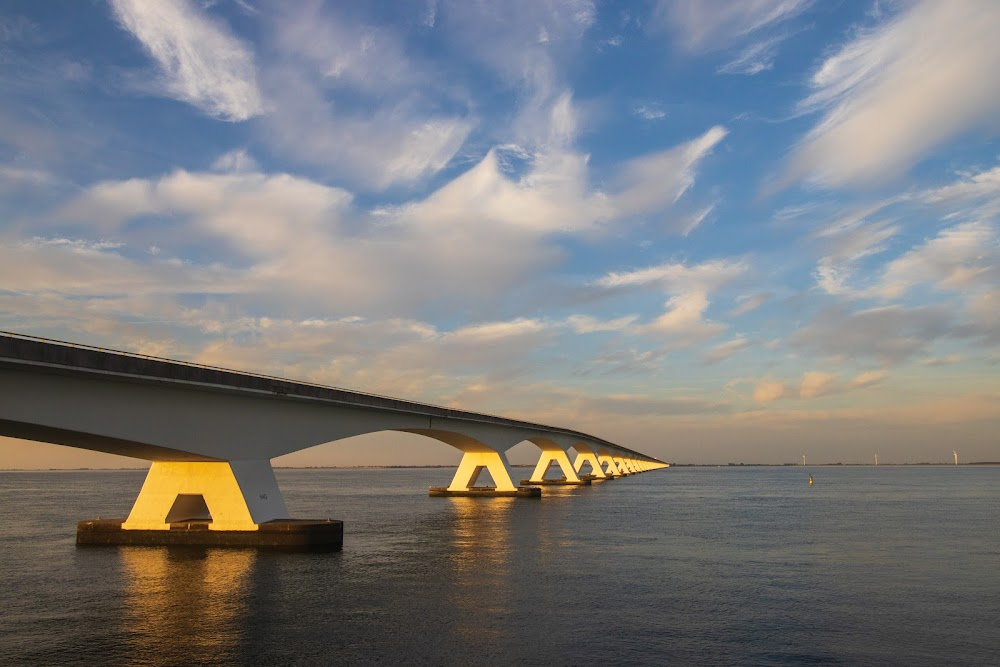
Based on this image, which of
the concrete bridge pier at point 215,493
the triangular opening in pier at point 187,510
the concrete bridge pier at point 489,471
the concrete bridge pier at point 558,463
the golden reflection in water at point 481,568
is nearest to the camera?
the golden reflection in water at point 481,568

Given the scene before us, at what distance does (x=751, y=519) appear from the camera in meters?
61.7

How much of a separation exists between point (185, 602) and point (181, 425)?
11.3 meters

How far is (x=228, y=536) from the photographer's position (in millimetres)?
37062

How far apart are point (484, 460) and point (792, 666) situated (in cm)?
7421

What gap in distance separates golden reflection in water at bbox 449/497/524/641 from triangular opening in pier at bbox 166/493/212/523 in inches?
579

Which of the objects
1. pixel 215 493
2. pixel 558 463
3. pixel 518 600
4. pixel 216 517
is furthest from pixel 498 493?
pixel 518 600

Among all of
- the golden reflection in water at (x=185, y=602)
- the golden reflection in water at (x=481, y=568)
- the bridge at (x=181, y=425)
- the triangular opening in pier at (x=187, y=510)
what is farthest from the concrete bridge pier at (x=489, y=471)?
the golden reflection in water at (x=185, y=602)

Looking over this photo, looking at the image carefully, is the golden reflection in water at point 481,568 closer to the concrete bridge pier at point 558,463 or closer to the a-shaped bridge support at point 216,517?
the a-shaped bridge support at point 216,517

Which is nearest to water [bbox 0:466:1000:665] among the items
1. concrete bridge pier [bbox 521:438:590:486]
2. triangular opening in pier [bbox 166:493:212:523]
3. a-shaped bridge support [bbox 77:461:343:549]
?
a-shaped bridge support [bbox 77:461:343:549]

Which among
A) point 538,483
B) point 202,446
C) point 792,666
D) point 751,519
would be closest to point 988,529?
point 751,519

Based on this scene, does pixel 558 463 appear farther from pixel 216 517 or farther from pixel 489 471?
pixel 216 517

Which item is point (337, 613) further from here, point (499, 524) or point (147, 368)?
point (499, 524)

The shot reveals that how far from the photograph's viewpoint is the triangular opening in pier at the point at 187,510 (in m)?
40.6

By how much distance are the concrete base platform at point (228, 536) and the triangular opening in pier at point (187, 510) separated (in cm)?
168
